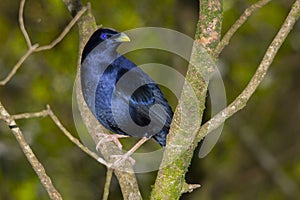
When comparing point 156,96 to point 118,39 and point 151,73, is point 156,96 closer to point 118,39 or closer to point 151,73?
point 118,39

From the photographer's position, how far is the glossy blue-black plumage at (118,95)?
5.14m

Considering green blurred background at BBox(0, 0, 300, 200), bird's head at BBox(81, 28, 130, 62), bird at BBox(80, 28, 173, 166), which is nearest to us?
bird at BBox(80, 28, 173, 166)

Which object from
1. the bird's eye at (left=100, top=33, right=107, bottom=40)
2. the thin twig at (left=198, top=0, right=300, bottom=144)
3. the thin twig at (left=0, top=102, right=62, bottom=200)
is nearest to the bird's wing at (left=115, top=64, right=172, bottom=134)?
the bird's eye at (left=100, top=33, right=107, bottom=40)

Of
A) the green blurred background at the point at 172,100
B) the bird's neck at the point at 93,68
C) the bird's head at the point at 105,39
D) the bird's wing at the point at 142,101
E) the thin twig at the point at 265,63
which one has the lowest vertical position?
the green blurred background at the point at 172,100

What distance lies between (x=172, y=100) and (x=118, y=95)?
8.85ft

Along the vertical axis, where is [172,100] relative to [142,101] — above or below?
below

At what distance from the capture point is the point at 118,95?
17.0 feet

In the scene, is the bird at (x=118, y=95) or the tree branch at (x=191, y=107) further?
the bird at (x=118, y=95)

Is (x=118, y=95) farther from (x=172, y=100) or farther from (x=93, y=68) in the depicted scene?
(x=172, y=100)

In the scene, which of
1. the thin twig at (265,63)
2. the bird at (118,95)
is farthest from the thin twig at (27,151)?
the bird at (118,95)

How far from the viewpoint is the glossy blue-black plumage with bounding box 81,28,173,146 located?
16.9 feet

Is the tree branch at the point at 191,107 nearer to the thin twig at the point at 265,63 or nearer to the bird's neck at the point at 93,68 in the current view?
the thin twig at the point at 265,63

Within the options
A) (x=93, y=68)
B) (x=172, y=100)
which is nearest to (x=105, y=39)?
(x=93, y=68)

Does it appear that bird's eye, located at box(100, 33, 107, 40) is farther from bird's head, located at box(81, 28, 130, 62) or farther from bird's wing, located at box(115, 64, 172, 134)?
bird's wing, located at box(115, 64, 172, 134)
